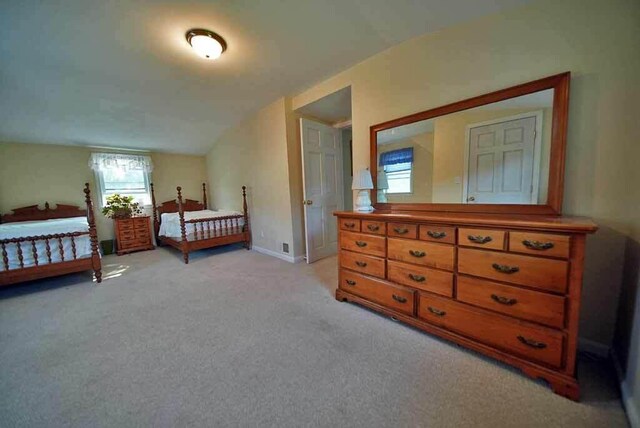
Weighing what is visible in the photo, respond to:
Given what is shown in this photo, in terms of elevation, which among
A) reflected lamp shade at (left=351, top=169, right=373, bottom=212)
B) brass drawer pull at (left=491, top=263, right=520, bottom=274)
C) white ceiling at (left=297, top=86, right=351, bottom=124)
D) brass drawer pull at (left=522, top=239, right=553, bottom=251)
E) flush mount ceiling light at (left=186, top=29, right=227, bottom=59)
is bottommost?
brass drawer pull at (left=491, top=263, right=520, bottom=274)

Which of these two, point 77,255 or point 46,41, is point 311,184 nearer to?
point 46,41

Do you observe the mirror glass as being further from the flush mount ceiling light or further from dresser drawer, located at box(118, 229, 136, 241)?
dresser drawer, located at box(118, 229, 136, 241)

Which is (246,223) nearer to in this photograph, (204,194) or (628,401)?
(204,194)

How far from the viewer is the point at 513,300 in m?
1.38

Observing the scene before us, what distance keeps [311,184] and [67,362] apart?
302cm

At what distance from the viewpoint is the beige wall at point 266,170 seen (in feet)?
12.0

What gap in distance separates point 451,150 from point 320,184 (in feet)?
6.91

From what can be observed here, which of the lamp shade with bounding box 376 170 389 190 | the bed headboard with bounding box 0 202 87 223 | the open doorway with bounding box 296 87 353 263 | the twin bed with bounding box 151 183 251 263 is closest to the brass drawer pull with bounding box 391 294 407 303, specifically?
the lamp shade with bounding box 376 170 389 190

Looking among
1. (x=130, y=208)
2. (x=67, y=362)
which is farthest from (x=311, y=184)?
(x=130, y=208)

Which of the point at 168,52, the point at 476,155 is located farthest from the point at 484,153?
the point at 168,52

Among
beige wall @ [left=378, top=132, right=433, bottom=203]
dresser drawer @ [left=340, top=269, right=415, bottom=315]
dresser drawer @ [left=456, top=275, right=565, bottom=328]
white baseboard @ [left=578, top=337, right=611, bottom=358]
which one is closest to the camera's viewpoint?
dresser drawer @ [left=456, top=275, right=565, bottom=328]

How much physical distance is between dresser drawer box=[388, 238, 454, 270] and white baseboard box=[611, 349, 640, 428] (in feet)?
3.09

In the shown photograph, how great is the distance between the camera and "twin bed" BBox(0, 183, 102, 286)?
107 inches

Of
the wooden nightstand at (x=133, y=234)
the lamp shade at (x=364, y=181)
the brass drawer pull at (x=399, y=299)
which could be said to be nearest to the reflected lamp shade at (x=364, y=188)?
the lamp shade at (x=364, y=181)
